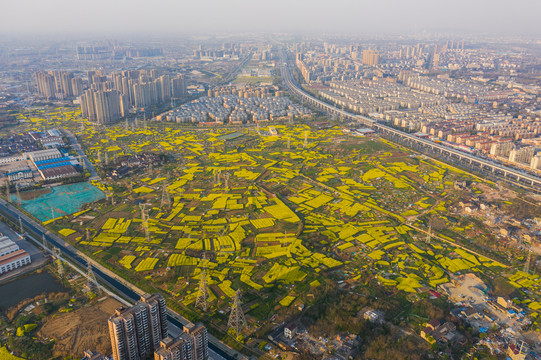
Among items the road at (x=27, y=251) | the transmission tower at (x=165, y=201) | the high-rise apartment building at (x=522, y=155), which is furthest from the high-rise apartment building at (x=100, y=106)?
the high-rise apartment building at (x=522, y=155)

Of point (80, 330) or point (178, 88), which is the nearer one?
point (80, 330)

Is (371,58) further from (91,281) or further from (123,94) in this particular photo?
(91,281)

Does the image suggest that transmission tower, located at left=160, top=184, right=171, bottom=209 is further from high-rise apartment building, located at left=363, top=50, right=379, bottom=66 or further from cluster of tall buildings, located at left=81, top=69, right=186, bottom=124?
high-rise apartment building, located at left=363, top=50, right=379, bottom=66

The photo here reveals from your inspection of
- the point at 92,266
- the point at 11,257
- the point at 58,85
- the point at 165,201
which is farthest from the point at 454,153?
the point at 58,85

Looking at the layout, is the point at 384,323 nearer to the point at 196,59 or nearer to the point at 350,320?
the point at 350,320

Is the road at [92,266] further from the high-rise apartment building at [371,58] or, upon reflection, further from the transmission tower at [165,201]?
the high-rise apartment building at [371,58]

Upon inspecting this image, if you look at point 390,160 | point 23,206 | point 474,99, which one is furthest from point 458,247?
point 474,99
